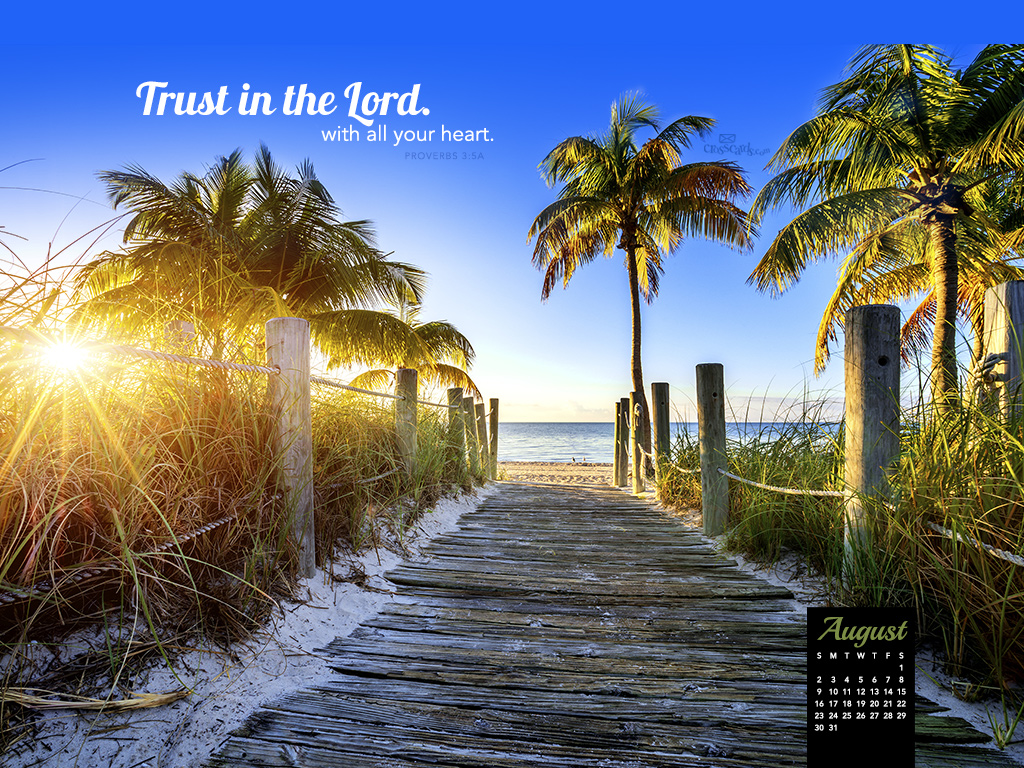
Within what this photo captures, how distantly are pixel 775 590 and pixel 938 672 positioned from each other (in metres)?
0.92

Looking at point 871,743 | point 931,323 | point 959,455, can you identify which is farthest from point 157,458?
point 931,323

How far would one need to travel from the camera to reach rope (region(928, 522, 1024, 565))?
5.11 feet

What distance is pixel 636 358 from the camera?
10531 millimetres

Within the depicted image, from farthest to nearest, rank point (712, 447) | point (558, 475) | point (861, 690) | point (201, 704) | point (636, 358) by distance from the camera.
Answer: point (558, 475) → point (636, 358) → point (712, 447) → point (201, 704) → point (861, 690)

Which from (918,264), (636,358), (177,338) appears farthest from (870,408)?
(918,264)

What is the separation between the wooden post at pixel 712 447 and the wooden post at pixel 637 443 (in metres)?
3.94

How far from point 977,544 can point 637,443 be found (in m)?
6.91

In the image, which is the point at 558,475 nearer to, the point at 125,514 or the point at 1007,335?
the point at 1007,335

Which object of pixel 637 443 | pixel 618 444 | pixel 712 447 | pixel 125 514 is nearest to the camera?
pixel 125 514

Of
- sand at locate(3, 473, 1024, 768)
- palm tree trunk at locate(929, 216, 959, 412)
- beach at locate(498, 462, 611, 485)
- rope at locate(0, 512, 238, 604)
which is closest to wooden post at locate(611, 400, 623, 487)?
beach at locate(498, 462, 611, 485)

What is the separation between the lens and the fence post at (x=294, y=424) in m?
2.38

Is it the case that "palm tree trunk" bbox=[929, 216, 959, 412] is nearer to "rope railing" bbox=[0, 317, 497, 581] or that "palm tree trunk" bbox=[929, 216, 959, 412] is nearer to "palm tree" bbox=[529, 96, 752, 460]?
"palm tree" bbox=[529, 96, 752, 460]

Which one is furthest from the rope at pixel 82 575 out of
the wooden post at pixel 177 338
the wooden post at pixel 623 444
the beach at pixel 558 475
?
the wooden post at pixel 623 444

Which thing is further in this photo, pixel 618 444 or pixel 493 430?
pixel 618 444
